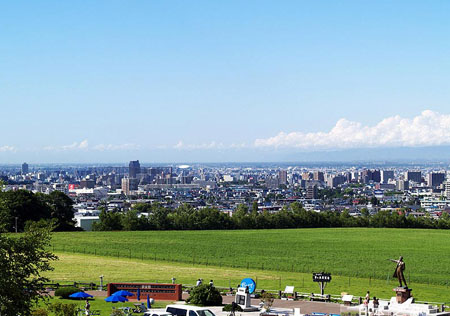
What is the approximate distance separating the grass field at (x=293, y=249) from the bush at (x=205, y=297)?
77.0ft

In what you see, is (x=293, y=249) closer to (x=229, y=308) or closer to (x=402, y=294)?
(x=229, y=308)

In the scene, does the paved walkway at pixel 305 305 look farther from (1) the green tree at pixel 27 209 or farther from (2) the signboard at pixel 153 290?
(1) the green tree at pixel 27 209

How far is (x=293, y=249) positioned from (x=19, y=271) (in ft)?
203

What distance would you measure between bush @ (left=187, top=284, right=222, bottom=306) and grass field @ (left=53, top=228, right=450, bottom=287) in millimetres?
23461

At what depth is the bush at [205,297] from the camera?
4331cm

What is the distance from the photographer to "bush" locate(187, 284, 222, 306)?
4331 cm

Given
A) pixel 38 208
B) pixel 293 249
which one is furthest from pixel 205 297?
pixel 38 208

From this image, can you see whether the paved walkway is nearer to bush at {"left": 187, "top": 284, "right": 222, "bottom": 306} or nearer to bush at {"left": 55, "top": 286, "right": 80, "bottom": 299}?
bush at {"left": 187, "top": 284, "right": 222, "bottom": 306}

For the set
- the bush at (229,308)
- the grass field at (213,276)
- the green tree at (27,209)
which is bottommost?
the grass field at (213,276)

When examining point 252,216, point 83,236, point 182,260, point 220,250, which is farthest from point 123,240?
point 252,216

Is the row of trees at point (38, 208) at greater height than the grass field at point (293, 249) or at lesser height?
greater

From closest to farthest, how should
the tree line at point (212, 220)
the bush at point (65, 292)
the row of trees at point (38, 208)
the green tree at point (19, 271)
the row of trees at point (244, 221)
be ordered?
the green tree at point (19, 271)
the bush at point (65, 292)
the row of trees at point (38, 208)
the tree line at point (212, 220)
the row of trees at point (244, 221)

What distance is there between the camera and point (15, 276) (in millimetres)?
29141

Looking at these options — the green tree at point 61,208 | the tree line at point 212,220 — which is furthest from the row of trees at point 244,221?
the green tree at point 61,208
